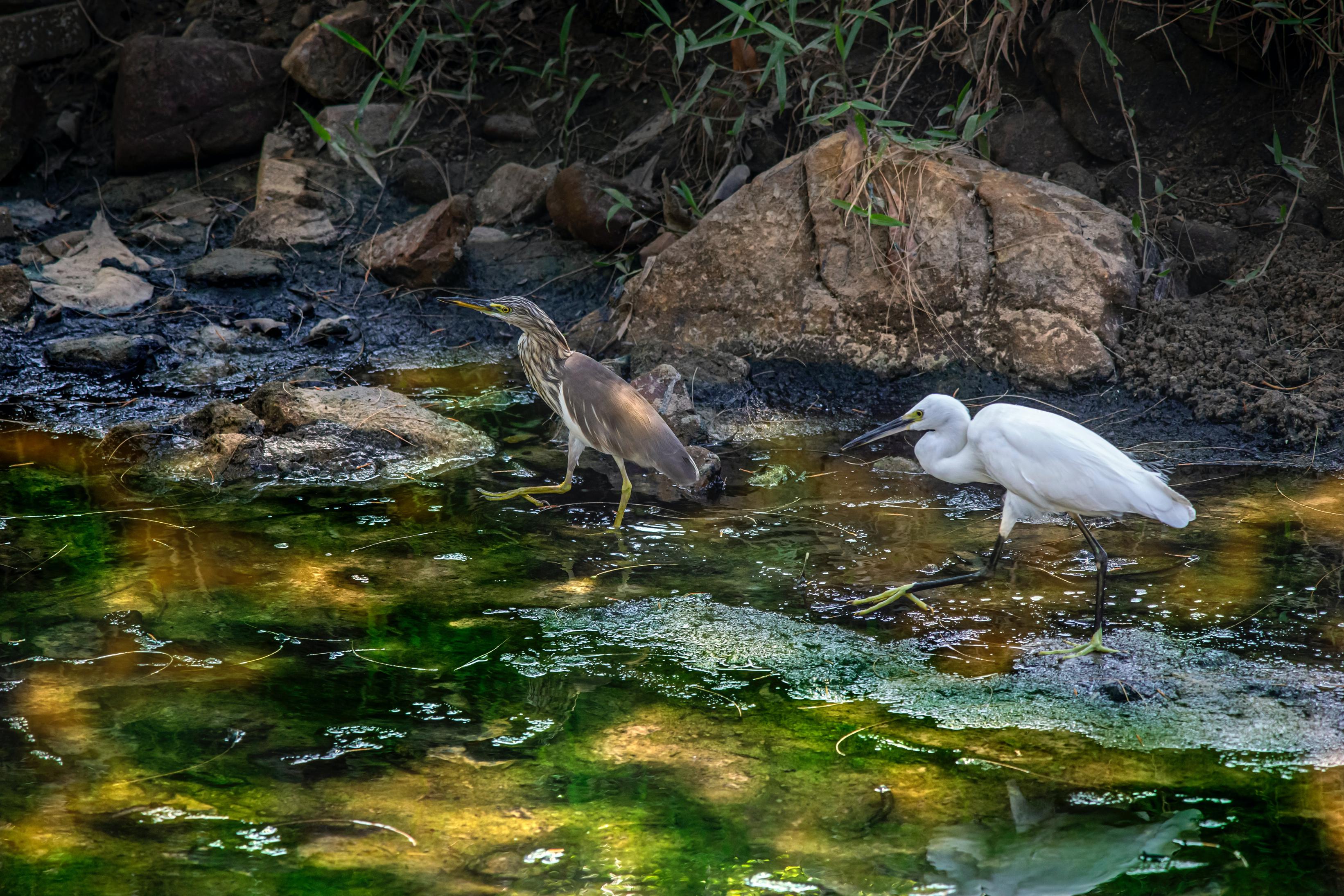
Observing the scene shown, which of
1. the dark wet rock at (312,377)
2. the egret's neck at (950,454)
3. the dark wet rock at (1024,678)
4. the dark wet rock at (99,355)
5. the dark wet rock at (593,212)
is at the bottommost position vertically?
the dark wet rock at (1024,678)

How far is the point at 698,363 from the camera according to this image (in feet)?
20.2

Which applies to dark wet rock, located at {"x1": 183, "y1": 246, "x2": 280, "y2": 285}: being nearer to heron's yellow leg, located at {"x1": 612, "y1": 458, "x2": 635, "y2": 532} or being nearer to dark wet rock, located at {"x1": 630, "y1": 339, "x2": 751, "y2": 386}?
dark wet rock, located at {"x1": 630, "y1": 339, "x2": 751, "y2": 386}

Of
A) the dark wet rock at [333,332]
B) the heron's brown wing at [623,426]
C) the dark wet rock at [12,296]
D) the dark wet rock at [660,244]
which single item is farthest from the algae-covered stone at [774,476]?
the dark wet rock at [12,296]

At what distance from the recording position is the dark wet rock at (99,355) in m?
6.41

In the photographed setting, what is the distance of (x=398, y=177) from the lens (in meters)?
8.41

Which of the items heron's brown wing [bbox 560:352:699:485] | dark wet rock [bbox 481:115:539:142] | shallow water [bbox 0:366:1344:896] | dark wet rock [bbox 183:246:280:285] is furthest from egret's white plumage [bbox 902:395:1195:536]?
dark wet rock [bbox 481:115:539:142]

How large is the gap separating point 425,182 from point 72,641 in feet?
17.2

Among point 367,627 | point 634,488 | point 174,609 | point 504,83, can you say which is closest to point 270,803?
point 367,627

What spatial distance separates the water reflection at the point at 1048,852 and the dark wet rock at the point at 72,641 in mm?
2550

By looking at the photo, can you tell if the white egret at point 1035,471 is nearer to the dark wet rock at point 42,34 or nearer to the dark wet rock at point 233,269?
the dark wet rock at point 233,269

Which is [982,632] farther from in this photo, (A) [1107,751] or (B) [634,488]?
(B) [634,488]

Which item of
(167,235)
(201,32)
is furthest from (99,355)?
(201,32)

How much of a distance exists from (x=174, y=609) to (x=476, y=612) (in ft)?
3.27

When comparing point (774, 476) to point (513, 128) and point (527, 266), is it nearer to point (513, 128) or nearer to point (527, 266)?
point (527, 266)
